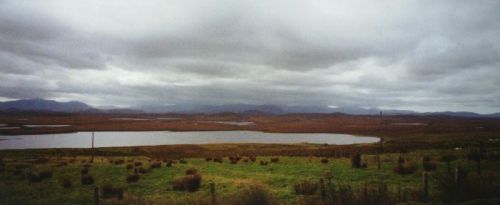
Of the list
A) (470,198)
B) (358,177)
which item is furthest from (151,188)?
(470,198)

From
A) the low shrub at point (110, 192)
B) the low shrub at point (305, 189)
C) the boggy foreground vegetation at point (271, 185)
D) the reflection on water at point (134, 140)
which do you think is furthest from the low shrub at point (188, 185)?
the reflection on water at point (134, 140)

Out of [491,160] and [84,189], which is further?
[491,160]

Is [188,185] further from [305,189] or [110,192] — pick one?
[305,189]

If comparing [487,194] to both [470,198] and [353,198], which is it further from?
[353,198]

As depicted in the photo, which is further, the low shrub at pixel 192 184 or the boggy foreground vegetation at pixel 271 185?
the low shrub at pixel 192 184

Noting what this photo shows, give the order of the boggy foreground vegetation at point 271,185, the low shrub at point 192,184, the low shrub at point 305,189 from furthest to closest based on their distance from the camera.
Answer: the low shrub at point 192,184
the low shrub at point 305,189
the boggy foreground vegetation at point 271,185

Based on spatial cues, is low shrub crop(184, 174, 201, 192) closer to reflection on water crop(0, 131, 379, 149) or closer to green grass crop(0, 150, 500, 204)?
green grass crop(0, 150, 500, 204)

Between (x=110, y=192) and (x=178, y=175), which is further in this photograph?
(x=178, y=175)

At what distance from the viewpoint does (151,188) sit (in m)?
22.2

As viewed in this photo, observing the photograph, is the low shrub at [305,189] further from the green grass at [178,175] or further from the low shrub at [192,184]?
the low shrub at [192,184]

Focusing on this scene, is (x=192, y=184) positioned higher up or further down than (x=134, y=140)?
higher up

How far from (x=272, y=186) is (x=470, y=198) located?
1052 centimetres

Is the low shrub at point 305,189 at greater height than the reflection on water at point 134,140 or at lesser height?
greater

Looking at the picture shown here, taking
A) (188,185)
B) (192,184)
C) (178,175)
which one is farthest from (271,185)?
(178,175)
